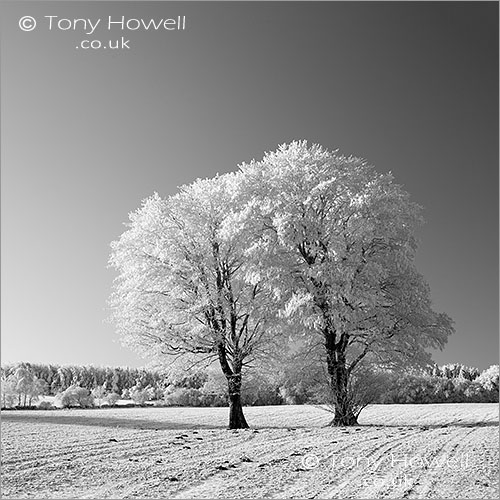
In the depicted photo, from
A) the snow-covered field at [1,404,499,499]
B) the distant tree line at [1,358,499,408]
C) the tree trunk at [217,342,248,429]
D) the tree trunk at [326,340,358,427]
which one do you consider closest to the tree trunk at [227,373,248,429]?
the tree trunk at [217,342,248,429]

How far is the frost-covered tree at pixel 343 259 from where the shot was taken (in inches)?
539

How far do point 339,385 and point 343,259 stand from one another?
343 centimetres

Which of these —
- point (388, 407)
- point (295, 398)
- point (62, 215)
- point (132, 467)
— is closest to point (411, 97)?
point (62, 215)

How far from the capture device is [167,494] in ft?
19.9

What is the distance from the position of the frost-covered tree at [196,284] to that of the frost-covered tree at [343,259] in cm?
81

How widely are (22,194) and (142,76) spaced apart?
3070 millimetres

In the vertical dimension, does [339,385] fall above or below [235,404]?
above

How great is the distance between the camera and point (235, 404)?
14.9 meters

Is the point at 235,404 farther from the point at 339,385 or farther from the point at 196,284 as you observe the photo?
the point at 196,284

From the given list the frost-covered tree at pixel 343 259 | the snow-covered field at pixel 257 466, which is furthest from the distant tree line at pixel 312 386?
the snow-covered field at pixel 257 466

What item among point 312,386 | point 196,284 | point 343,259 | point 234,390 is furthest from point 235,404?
point 343,259

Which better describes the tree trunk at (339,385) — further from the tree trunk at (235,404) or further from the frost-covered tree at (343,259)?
the tree trunk at (235,404)

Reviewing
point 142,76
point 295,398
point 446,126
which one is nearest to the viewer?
point 142,76

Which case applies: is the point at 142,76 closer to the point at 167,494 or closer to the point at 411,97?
the point at 411,97
